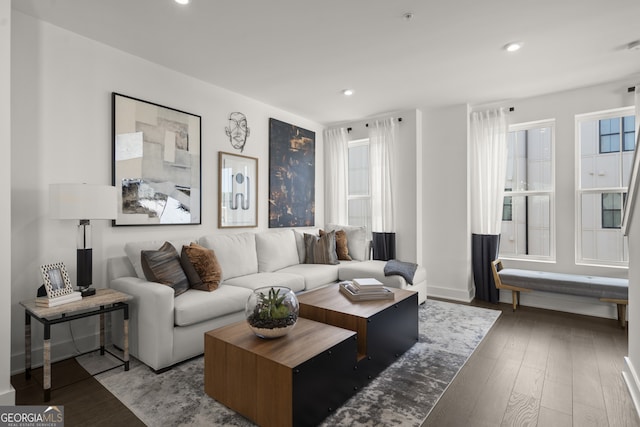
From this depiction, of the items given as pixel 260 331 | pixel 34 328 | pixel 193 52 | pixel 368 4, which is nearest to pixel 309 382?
pixel 260 331

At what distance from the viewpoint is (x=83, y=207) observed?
2.27 metres

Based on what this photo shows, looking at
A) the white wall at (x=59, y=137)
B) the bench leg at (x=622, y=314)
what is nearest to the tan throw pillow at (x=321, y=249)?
the white wall at (x=59, y=137)

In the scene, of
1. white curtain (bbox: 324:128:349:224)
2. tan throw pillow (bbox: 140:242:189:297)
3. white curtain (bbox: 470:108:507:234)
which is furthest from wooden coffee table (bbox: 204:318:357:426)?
white curtain (bbox: 324:128:349:224)

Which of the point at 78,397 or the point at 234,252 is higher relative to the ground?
the point at 234,252

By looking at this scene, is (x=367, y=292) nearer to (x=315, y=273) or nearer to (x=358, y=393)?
(x=358, y=393)

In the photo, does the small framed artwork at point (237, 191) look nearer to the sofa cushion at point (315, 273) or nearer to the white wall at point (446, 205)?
the sofa cushion at point (315, 273)

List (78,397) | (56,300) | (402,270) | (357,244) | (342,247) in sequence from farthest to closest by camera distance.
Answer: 1. (357,244)
2. (342,247)
3. (402,270)
4. (56,300)
5. (78,397)

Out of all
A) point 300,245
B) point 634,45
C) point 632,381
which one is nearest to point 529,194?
point 634,45

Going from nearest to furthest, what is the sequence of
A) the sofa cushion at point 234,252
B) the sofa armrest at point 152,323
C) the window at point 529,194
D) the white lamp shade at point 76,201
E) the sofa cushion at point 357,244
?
the white lamp shade at point 76,201 < the sofa armrest at point 152,323 < the sofa cushion at point 234,252 < the window at point 529,194 < the sofa cushion at point 357,244

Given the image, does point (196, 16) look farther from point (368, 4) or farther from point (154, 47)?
point (368, 4)

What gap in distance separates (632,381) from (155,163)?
13.4ft

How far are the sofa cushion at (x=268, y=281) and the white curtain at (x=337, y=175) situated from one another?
2.05m

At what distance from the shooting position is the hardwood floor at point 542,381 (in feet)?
6.14

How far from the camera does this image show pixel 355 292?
9.00 ft
